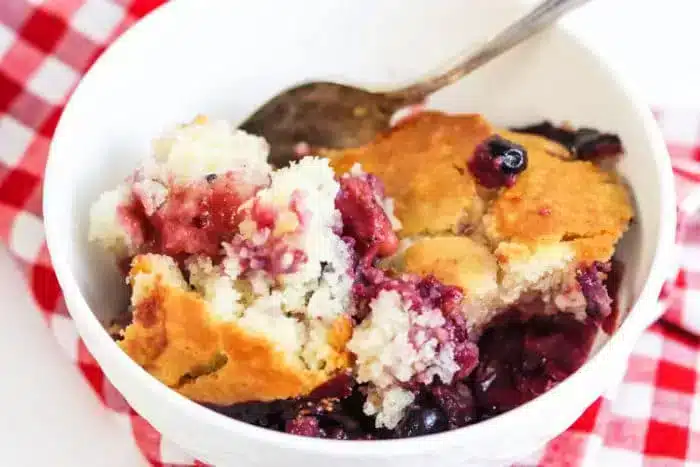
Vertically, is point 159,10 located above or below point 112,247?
above

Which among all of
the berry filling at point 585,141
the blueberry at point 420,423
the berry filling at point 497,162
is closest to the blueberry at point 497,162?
the berry filling at point 497,162

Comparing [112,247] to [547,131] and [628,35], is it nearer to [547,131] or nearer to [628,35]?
[547,131]

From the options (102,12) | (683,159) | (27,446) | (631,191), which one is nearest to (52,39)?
(102,12)

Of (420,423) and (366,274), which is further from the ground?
(366,274)

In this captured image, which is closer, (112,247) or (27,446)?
(112,247)

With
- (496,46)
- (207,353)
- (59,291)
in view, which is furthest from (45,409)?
(496,46)

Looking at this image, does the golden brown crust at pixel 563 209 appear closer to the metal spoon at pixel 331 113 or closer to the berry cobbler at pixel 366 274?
the berry cobbler at pixel 366 274

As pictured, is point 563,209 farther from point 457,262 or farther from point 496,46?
point 496,46
